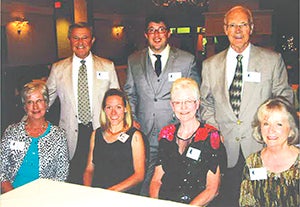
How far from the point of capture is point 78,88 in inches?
142

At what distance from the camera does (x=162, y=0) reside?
3105mm

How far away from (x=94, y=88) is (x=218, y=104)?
1.21m

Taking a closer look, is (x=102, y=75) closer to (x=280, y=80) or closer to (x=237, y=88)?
(x=237, y=88)

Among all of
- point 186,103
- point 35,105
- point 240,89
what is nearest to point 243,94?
point 240,89

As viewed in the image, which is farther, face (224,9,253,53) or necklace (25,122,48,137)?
necklace (25,122,48,137)

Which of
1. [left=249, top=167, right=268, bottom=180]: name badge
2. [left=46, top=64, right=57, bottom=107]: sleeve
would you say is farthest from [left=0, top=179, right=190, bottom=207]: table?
[left=46, top=64, right=57, bottom=107]: sleeve

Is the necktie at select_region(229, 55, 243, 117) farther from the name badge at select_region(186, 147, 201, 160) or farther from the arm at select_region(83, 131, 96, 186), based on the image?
the arm at select_region(83, 131, 96, 186)

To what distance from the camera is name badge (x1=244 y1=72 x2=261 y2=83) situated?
9.36 ft

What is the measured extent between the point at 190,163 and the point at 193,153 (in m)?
0.07

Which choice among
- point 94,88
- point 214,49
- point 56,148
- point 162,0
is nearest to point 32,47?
point 94,88

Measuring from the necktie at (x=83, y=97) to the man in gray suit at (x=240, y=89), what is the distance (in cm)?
118

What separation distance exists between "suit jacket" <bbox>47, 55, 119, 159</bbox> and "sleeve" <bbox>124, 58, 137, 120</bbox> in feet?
0.45

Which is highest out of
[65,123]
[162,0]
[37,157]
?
[162,0]

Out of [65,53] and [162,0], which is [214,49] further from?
[65,53]
